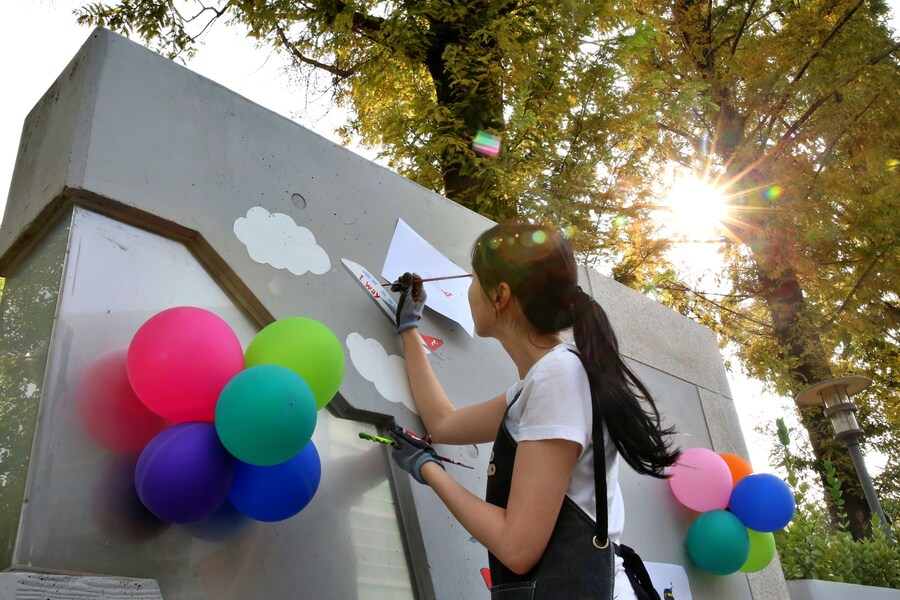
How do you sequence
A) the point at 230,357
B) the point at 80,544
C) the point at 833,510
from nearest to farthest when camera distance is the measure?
the point at 80,544, the point at 230,357, the point at 833,510

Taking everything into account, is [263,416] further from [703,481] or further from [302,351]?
[703,481]

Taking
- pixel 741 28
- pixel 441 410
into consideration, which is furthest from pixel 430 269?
pixel 741 28

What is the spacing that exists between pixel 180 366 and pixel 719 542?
239 cm

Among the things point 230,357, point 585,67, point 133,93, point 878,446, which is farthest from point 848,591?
point 878,446

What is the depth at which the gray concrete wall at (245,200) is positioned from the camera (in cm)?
180

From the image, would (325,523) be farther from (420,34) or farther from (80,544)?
(420,34)

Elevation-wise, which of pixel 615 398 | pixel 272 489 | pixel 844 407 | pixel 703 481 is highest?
pixel 844 407

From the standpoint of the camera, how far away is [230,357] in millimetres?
1536

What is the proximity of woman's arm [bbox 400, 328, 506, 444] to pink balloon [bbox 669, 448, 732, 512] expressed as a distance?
127cm

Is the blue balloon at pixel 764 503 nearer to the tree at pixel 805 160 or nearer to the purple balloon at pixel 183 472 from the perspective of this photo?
the purple balloon at pixel 183 472

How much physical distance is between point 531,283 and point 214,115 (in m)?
1.08

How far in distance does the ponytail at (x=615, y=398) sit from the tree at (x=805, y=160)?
17.3ft

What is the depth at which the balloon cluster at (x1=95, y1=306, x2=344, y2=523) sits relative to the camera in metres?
1.39

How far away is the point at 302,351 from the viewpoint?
1639 millimetres
